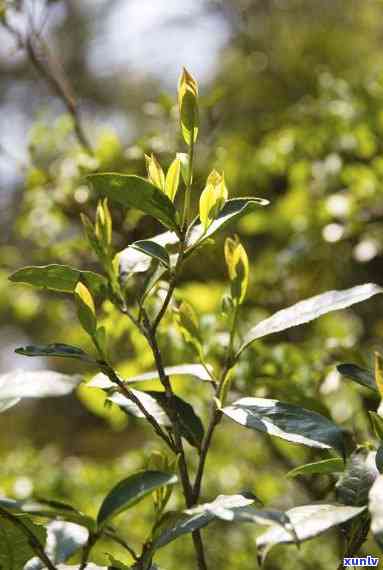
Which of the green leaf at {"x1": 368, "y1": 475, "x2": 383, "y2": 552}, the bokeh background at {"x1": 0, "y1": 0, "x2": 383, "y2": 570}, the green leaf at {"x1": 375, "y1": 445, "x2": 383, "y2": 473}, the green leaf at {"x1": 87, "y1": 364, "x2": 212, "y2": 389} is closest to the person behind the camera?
the green leaf at {"x1": 368, "y1": 475, "x2": 383, "y2": 552}

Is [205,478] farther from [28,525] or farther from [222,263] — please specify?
[28,525]

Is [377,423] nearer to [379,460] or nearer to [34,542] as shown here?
[379,460]

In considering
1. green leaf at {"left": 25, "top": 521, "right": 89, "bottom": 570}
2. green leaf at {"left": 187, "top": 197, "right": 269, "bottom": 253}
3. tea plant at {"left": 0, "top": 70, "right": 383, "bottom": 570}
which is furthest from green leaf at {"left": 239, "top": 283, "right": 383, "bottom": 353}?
green leaf at {"left": 25, "top": 521, "right": 89, "bottom": 570}

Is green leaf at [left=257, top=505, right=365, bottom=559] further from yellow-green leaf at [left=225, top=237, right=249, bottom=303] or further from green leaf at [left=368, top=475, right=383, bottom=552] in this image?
yellow-green leaf at [left=225, top=237, right=249, bottom=303]

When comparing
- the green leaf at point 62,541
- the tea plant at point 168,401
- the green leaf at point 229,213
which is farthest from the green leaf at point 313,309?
the green leaf at point 62,541

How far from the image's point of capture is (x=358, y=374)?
0.64m

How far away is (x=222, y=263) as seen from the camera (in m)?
1.79

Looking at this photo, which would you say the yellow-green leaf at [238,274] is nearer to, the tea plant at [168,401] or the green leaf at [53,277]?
the tea plant at [168,401]

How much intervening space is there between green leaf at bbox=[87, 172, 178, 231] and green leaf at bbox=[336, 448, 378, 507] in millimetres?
266

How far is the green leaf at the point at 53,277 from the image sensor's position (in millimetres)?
615

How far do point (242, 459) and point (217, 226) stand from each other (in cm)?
196

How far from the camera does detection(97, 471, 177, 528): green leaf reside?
0.51 metres

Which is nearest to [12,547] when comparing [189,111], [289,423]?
[289,423]

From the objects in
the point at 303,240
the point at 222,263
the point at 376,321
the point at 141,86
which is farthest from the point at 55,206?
the point at 141,86
